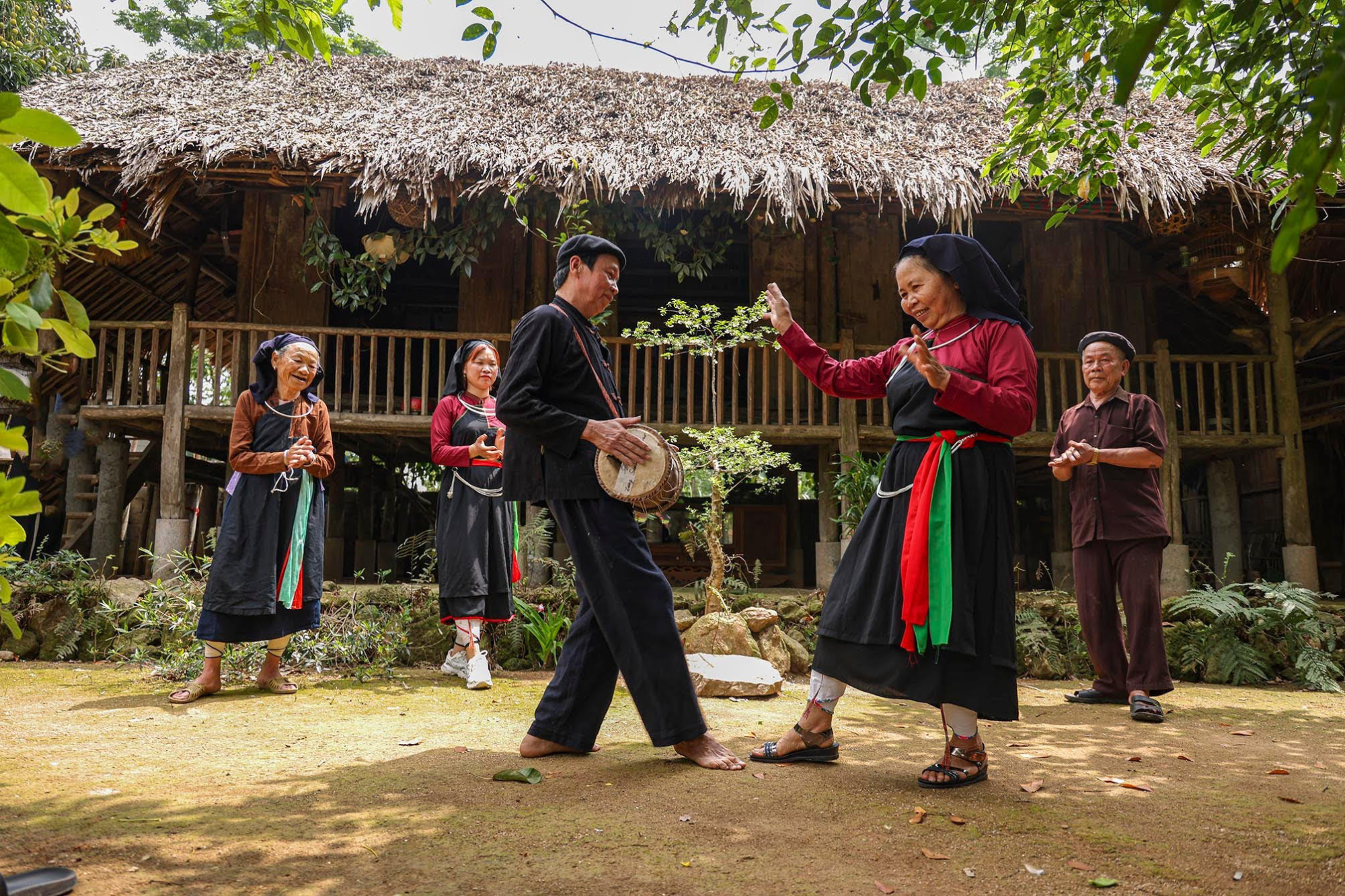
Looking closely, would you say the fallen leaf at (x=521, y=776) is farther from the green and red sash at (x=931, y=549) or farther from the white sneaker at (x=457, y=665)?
the white sneaker at (x=457, y=665)

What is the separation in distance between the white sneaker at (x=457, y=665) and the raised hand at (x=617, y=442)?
2.84 metres

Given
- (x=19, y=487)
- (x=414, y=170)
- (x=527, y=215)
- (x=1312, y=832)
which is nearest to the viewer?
(x=19, y=487)

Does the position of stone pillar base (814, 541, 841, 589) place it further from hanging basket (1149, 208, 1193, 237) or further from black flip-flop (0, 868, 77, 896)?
black flip-flop (0, 868, 77, 896)

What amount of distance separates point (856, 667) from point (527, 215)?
6.03 m

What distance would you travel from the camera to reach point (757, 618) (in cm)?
559

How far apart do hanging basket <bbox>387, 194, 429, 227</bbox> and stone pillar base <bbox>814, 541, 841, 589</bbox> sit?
4.45m

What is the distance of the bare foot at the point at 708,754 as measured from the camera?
2645 millimetres

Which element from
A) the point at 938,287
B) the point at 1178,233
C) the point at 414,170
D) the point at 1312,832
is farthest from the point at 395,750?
the point at 1178,233

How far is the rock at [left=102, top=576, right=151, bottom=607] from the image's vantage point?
19.4 ft

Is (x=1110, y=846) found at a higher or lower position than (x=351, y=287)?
lower

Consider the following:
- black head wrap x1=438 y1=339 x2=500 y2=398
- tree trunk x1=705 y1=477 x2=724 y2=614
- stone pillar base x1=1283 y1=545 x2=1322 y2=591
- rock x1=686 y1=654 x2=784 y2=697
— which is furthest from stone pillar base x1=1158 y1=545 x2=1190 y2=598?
black head wrap x1=438 y1=339 x2=500 y2=398

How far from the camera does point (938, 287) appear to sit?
2.72 meters

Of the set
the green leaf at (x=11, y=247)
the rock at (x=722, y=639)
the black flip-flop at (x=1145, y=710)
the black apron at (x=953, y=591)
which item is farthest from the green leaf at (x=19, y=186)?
the rock at (x=722, y=639)

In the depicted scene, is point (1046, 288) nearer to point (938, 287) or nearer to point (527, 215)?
point (527, 215)
